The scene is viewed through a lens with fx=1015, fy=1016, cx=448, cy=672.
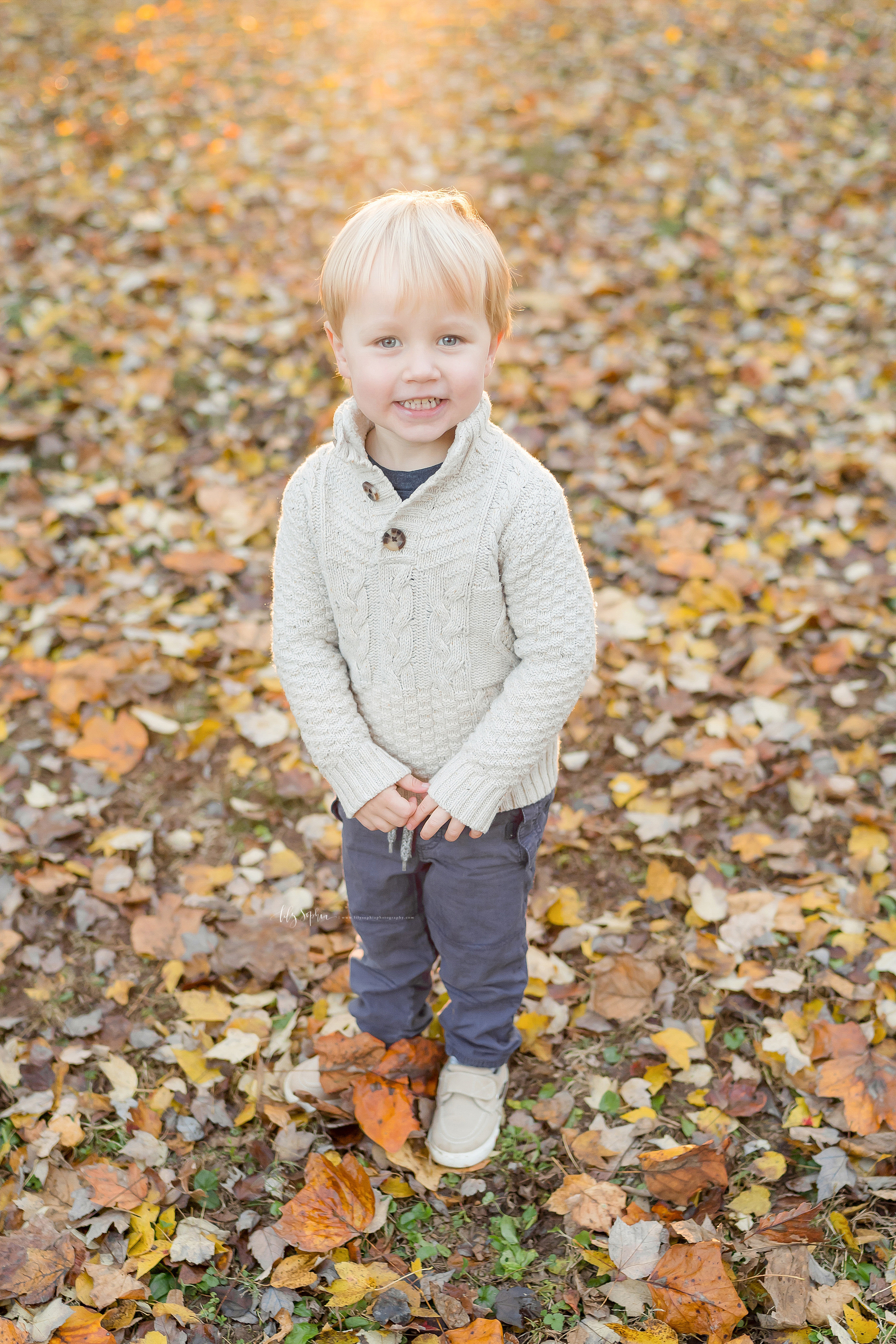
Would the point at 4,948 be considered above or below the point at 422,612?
below

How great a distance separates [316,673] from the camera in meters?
1.94

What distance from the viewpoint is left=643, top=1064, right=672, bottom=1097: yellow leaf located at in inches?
93.4

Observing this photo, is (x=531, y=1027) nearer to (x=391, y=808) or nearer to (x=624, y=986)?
(x=624, y=986)

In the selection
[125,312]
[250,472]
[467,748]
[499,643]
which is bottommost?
[250,472]

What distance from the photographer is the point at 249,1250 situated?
6.84 feet

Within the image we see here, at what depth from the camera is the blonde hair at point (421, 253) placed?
62.4 inches

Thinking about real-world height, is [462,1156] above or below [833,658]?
below

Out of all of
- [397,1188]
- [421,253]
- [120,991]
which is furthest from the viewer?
[120,991]

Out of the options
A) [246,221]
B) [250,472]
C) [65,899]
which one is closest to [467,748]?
[65,899]

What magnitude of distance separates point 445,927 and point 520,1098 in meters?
0.60

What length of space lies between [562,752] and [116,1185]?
1.75 meters

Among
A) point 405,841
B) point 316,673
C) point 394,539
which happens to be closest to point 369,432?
point 394,539

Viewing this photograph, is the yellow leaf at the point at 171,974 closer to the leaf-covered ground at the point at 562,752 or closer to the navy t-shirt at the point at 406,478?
the leaf-covered ground at the point at 562,752

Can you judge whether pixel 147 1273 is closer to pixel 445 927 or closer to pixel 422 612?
pixel 445 927
